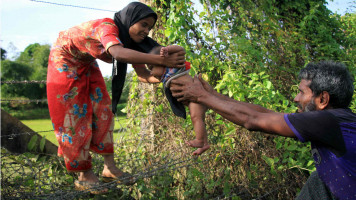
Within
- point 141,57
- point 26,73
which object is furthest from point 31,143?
point 26,73

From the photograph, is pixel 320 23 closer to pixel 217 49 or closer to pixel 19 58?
pixel 217 49

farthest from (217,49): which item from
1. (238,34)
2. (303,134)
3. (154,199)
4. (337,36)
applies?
(337,36)

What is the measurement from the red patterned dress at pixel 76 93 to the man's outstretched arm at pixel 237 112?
0.71 meters

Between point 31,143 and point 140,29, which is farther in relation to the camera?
point 31,143

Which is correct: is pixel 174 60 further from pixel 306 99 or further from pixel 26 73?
pixel 26 73

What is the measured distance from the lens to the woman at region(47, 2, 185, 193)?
2.46 meters

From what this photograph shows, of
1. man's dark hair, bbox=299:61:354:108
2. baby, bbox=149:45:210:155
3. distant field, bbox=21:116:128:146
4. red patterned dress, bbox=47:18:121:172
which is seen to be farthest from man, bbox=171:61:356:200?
distant field, bbox=21:116:128:146

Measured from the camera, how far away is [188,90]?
2.22 meters

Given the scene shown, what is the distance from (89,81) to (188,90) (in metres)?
1.11

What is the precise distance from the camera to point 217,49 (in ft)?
12.4

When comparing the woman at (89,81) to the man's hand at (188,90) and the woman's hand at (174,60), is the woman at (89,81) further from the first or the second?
the man's hand at (188,90)

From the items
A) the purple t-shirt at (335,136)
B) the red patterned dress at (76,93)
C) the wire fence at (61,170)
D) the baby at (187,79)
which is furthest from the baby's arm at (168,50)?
the wire fence at (61,170)

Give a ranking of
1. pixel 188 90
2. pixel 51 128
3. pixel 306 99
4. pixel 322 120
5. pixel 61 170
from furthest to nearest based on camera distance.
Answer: pixel 51 128, pixel 61 170, pixel 188 90, pixel 306 99, pixel 322 120

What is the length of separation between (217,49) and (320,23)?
2080 mm
